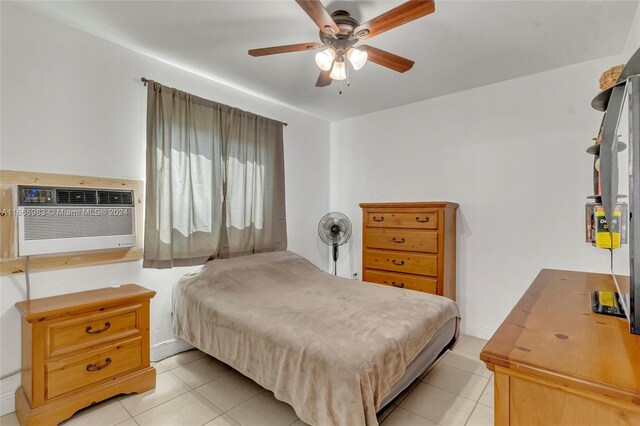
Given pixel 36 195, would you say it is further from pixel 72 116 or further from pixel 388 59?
pixel 388 59

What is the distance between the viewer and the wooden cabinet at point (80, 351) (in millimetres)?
1734

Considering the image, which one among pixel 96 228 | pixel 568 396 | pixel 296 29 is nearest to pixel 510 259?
pixel 568 396

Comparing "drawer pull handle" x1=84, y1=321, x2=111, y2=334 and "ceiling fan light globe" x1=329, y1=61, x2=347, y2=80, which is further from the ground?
"ceiling fan light globe" x1=329, y1=61, x2=347, y2=80

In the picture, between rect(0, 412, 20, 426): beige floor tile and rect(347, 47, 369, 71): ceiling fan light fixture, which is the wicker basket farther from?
rect(0, 412, 20, 426): beige floor tile

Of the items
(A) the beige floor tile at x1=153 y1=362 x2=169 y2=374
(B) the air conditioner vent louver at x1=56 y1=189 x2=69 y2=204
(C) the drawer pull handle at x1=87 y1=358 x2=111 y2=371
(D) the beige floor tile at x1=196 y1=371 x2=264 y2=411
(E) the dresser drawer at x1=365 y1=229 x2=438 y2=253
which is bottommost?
(D) the beige floor tile at x1=196 y1=371 x2=264 y2=411

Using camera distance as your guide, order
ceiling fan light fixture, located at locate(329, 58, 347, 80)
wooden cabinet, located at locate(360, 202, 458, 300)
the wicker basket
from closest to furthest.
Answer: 1. the wicker basket
2. ceiling fan light fixture, located at locate(329, 58, 347, 80)
3. wooden cabinet, located at locate(360, 202, 458, 300)

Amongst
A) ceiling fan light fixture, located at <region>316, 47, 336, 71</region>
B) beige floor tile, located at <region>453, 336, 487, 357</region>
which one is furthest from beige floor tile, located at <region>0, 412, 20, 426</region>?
beige floor tile, located at <region>453, 336, 487, 357</region>

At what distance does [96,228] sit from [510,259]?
3.60 m

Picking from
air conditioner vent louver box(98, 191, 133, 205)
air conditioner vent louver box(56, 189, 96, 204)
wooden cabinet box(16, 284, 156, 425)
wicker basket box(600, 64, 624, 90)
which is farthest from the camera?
air conditioner vent louver box(98, 191, 133, 205)

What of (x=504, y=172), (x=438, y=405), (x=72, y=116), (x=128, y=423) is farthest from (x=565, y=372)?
(x=72, y=116)

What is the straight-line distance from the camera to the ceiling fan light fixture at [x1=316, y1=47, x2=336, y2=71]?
187 centimetres

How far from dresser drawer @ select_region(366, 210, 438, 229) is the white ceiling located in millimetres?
1327

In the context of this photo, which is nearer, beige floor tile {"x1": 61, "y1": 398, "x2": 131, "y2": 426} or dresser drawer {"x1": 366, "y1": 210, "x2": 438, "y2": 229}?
beige floor tile {"x1": 61, "y1": 398, "x2": 131, "y2": 426}

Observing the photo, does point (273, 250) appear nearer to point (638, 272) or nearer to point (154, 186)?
point (154, 186)
